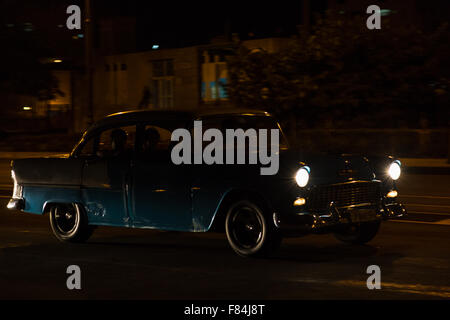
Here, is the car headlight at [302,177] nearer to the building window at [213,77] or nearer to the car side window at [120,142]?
the car side window at [120,142]

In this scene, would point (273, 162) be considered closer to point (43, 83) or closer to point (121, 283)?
point (121, 283)

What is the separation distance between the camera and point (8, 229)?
1230 centimetres

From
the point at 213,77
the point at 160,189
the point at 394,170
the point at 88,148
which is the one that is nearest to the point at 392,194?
the point at 394,170

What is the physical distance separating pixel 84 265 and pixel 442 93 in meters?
22.5

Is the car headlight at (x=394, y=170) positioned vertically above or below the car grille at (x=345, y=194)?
above

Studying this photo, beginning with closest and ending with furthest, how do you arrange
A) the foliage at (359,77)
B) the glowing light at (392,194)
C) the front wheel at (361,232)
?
the glowing light at (392,194) < the front wheel at (361,232) < the foliage at (359,77)

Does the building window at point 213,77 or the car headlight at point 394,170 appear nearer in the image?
the car headlight at point 394,170

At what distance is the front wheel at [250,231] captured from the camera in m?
9.27

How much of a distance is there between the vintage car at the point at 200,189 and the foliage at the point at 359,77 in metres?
19.8

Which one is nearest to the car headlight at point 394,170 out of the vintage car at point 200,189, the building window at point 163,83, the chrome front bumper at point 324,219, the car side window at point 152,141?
the vintage car at point 200,189

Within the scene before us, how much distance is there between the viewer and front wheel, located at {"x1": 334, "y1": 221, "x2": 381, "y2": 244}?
34.1 feet

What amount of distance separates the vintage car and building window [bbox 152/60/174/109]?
107 feet

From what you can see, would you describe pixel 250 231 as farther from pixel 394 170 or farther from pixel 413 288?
pixel 413 288
